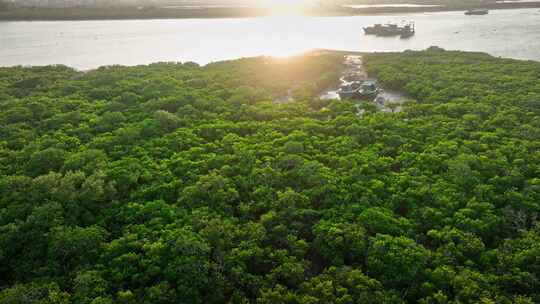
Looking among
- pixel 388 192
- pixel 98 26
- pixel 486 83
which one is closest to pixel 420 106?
pixel 486 83

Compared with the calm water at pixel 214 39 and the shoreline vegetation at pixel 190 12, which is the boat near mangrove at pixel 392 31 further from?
the shoreline vegetation at pixel 190 12

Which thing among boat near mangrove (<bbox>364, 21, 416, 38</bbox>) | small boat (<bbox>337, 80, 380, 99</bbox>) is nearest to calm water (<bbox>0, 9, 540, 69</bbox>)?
boat near mangrove (<bbox>364, 21, 416, 38</bbox>)

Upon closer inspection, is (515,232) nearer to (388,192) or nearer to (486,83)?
(388,192)

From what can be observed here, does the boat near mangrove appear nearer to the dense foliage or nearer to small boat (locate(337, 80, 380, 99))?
small boat (locate(337, 80, 380, 99))

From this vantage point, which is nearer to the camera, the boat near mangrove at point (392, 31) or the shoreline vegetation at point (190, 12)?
the boat near mangrove at point (392, 31)

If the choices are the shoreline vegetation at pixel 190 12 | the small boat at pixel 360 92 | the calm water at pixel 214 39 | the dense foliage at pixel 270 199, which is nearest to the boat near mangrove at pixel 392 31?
the calm water at pixel 214 39

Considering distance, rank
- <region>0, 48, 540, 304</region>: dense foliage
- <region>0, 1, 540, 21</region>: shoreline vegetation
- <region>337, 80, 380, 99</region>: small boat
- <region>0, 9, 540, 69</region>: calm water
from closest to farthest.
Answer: <region>0, 48, 540, 304</region>: dense foliage → <region>337, 80, 380, 99</region>: small boat → <region>0, 9, 540, 69</region>: calm water → <region>0, 1, 540, 21</region>: shoreline vegetation
